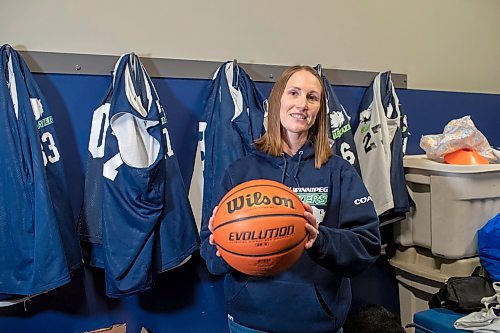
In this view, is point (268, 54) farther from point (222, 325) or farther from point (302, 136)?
point (222, 325)

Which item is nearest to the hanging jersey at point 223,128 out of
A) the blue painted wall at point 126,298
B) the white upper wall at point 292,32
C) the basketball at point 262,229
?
the blue painted wall at point 126,298

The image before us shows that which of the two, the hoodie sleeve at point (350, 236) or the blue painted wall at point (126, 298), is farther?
the blue painted wall at point (126, 298)

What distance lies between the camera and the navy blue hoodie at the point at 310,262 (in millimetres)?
1235

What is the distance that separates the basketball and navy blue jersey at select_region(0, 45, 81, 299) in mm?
640

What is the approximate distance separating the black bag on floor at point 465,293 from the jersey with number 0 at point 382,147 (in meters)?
0.41

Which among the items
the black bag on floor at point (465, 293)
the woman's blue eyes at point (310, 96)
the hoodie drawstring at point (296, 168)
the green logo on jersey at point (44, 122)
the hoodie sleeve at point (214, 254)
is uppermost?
the woman's blue eyes at point (310, 96)

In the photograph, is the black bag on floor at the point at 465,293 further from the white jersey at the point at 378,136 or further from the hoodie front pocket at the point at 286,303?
the hoodie front pocket at the point at 286,303

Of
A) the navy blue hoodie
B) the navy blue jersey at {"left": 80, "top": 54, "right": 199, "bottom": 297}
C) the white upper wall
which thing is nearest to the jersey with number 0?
the white upper wall

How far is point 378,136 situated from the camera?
6.78 feet

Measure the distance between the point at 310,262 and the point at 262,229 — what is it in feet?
0.96

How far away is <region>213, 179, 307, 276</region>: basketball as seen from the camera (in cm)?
104

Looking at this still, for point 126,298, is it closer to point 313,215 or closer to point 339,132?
point 313,215

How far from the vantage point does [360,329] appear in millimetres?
2018

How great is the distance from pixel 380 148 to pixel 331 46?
555 millimetres
